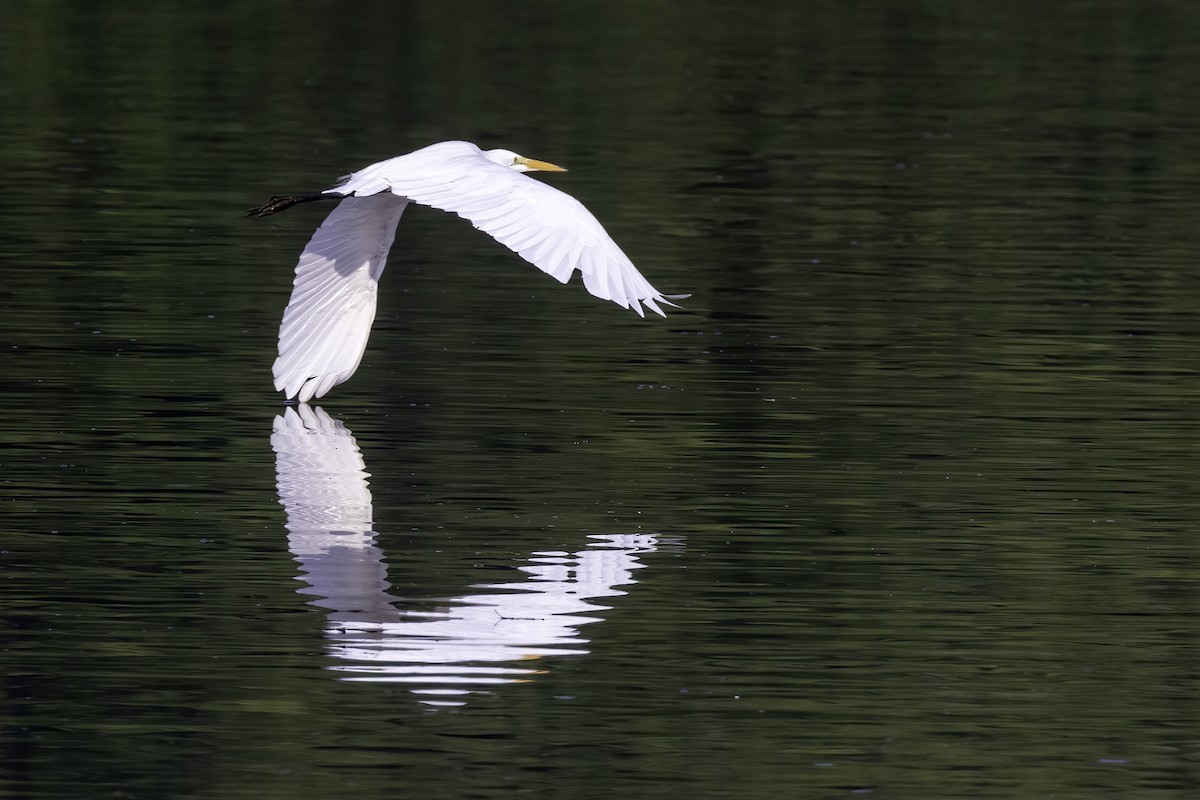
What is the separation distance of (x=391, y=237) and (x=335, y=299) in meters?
0.44

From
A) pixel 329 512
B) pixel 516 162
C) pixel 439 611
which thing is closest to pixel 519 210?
pixel 329 512

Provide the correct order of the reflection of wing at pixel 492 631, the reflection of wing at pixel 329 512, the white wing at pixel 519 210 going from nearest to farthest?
the reflection of wing at pixel 492 631 < the reflection of wing at pixel 329 512 < the white wing at pixel 519 210

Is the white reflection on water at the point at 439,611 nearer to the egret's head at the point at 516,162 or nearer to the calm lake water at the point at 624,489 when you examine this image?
the calm lake water at the point at 624,489

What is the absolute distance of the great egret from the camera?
408 inches

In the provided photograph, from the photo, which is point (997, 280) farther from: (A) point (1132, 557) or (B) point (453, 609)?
(B) point (453, 609)

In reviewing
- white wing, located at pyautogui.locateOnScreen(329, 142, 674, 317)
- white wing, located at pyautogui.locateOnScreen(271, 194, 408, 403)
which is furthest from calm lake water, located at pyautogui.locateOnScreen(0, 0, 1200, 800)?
white wing, located at pyautogui.locateOnScreen(329, 142, 674, 317)

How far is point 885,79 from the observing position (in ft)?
106

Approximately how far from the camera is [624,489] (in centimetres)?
1138

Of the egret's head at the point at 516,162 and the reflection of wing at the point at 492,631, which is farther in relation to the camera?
the egret's head at the point at 516,162

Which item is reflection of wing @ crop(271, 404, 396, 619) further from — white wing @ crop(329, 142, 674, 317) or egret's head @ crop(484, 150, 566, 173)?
egret's head @ crop(484, 150, 566, 173)

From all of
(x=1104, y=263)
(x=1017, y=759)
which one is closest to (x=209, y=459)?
(x=1017, y=759)

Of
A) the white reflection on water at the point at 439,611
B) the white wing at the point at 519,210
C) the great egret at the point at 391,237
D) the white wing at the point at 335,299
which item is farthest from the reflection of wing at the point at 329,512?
the white wing at the point at 519,210

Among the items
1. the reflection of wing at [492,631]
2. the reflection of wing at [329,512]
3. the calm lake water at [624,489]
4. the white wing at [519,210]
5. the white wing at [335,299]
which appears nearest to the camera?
the calm lake water at [624,489]

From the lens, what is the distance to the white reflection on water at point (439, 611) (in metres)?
8.52
